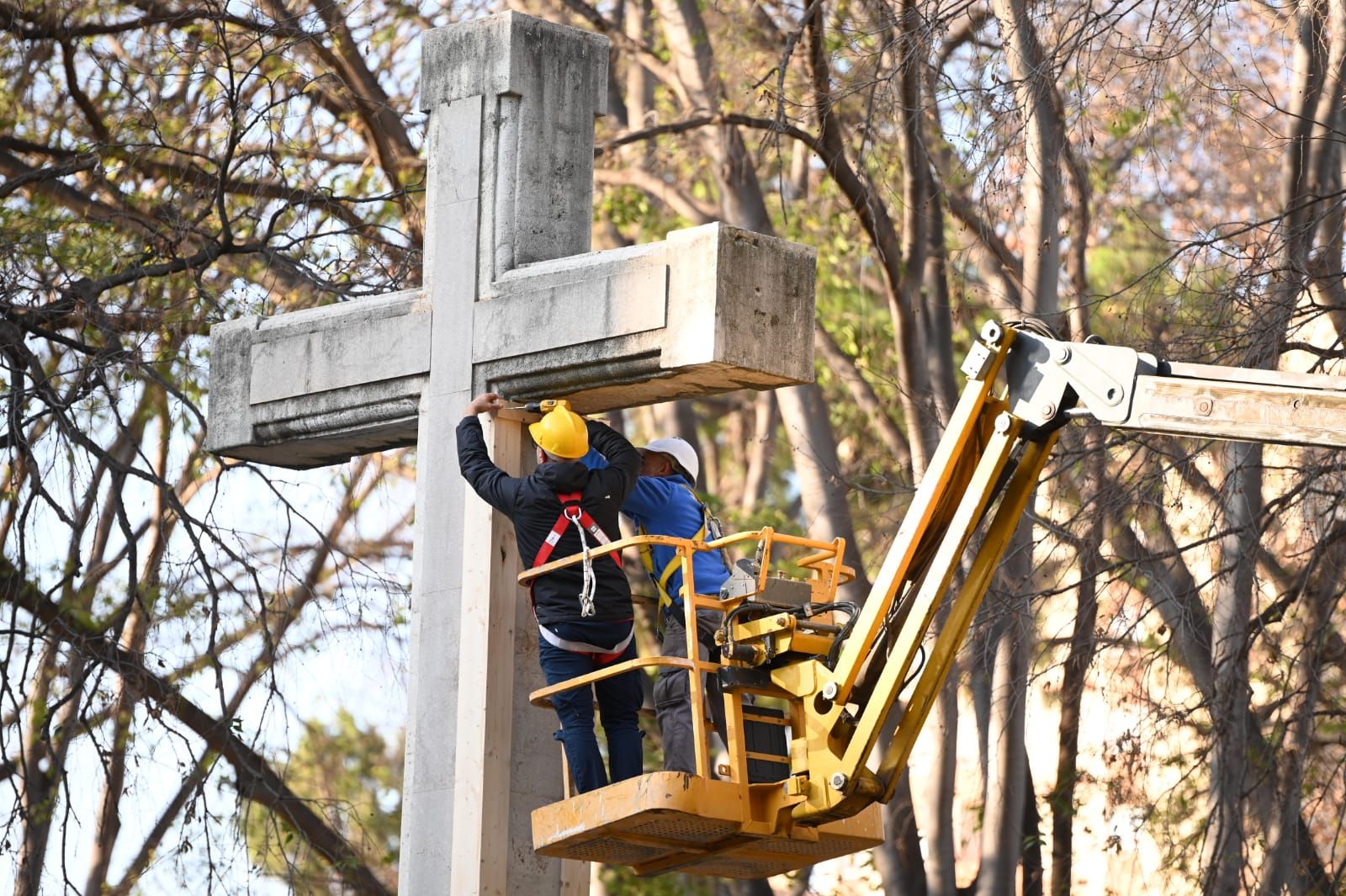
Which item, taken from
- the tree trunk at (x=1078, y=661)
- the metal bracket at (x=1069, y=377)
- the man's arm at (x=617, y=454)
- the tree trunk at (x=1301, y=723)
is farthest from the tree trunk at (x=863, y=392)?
the metal bracket at (x=1069, y=377)

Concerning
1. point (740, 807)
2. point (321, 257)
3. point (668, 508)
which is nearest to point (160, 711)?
point (321, 257)

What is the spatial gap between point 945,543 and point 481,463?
156 centimetres

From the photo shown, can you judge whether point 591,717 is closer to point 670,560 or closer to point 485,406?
point 670,560

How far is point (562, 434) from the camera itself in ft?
24.2

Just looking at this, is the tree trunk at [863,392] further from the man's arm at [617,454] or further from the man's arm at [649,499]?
the man's arm at [617,454]

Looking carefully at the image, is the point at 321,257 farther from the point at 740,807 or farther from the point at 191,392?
the point at 740,807

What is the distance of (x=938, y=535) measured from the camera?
6934 mm

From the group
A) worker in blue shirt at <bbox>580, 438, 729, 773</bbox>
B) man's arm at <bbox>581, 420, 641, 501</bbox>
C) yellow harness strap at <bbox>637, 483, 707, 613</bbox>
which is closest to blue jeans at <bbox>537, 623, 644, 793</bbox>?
yellow harness strap at <bbox>637, 483, 707, 613</bbox>

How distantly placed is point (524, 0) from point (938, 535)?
12.4 metres

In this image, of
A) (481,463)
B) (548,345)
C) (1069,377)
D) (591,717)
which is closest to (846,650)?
(591,717)

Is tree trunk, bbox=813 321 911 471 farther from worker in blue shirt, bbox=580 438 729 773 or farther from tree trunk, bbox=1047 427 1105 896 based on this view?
worker in blue shirt, bbox=580 438 729 773

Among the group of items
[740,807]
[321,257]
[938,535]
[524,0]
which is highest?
[524,0]

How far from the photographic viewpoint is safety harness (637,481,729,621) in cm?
780

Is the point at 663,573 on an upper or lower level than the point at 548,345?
lower
